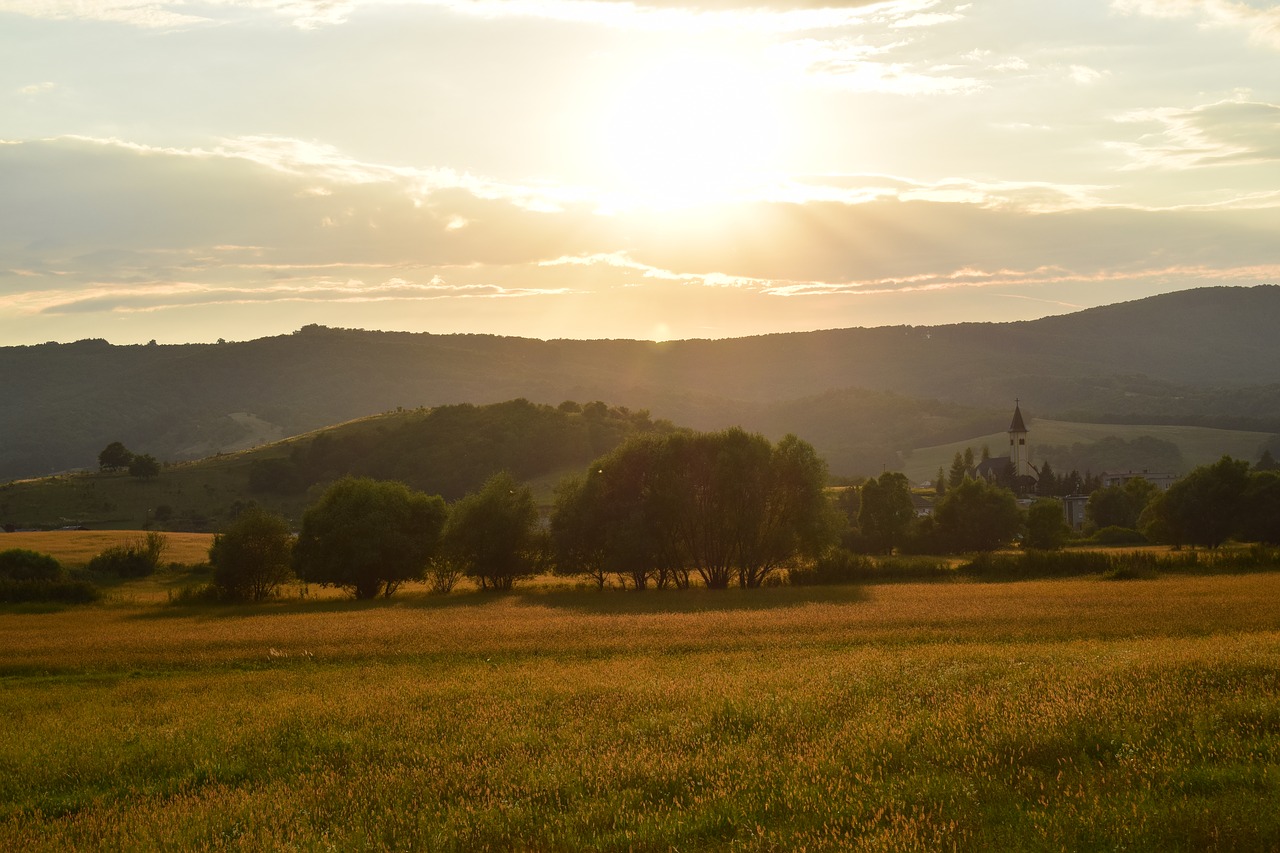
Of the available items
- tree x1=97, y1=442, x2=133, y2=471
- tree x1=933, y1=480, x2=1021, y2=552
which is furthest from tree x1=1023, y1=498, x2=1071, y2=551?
tree x1=97, y1=442, x2=133, y2=471

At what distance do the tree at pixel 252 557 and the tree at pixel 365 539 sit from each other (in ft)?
3.73

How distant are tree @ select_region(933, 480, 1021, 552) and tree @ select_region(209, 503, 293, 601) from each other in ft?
202

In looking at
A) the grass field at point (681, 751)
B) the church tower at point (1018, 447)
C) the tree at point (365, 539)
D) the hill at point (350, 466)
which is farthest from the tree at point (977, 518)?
the church tower at point (1018, 447)

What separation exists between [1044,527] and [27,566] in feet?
264

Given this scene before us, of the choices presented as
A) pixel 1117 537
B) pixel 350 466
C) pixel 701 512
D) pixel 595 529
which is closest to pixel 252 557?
pixel 595 529

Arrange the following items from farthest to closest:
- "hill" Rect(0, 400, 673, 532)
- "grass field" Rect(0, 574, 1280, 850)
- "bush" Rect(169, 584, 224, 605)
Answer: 1. "hill" Rect(0, 400, 673, 532)
2. "bush" Rect(169, 584, 224, 605)
3. "grass field" Rect(0, 574, 1280, 850)

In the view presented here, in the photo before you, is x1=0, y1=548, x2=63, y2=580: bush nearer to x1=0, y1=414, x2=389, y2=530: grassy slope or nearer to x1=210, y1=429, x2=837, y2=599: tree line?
x1=210, y1=429, x2=837, y2=599: tree line

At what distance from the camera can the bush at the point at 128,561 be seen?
7162 cm

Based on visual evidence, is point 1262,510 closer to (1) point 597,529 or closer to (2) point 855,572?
(2) point 855,572

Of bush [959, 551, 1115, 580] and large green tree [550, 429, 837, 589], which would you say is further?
large green tree [550, 429, 837, 589]

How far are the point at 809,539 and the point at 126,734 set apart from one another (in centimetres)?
4634

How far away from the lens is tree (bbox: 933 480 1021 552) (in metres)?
91.5

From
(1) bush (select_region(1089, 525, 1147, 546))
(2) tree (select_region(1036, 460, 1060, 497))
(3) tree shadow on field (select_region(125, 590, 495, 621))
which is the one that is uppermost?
(2) tree (select_region(1036, 460, 1060, 497))

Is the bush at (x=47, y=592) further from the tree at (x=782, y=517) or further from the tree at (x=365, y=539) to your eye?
the tree at (x=782, y=517)
